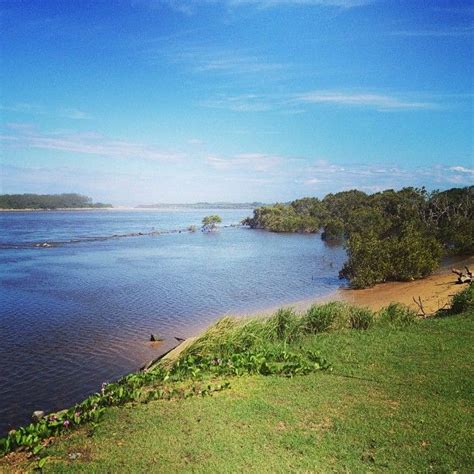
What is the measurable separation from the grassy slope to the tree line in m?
18.2

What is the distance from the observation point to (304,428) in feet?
24.9

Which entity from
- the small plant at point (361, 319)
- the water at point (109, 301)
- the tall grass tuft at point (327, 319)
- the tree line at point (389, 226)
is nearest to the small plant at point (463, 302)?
the small plant at point (361, 319)

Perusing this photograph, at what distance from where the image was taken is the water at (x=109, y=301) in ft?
46.4

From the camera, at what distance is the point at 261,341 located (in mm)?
13117

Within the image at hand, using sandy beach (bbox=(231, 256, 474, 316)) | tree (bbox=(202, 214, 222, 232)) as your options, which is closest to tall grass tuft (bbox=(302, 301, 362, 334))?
sandy beach (bbox=(231, 256, 474, 316))

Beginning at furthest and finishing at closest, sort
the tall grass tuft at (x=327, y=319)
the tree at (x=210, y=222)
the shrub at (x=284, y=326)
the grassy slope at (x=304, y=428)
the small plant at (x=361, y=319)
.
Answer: the tree at (x=210, y=222) < the small plant at (x=361, y=319) < the tall grass tuft at (x=327, y=319) < the shrub at (x=284, y=326) < the grassy slope at (x=304, y=428)

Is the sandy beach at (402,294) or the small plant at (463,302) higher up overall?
the small plant at (463,302)

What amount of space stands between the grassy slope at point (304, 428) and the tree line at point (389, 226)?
1824 centimetres

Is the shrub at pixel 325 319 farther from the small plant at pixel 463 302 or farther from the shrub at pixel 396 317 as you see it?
the small plant at pixel 463 302

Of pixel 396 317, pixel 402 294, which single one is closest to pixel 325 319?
pixel 396 317

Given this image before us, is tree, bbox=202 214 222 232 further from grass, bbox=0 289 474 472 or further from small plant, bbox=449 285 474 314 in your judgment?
grass, bbox=0 289 474 472

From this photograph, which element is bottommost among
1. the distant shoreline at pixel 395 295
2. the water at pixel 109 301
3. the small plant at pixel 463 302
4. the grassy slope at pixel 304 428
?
the water at pixel 109 301

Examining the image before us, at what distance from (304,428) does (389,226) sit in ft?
145

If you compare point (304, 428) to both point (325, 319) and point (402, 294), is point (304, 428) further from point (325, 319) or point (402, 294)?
point (402, 294)
